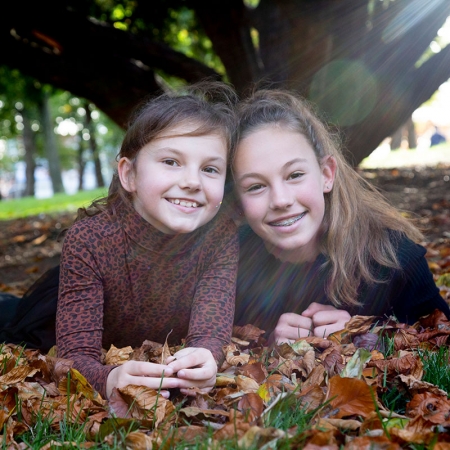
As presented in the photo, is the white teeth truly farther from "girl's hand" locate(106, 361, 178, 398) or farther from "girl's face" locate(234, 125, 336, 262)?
"girl's hand" locate(106, 361, 178, 398)

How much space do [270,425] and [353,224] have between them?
1.60 meters

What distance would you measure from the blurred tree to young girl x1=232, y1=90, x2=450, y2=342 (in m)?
2.46

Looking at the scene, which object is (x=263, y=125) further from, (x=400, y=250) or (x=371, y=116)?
(x=371, y=116)

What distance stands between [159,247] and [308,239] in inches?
31.1

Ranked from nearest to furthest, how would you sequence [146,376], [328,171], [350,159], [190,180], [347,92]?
[146,376], [190,180], [328,171], [350,159], [347,92]

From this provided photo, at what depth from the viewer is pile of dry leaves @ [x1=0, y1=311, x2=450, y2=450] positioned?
63.6 inches

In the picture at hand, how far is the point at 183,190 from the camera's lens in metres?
2.52

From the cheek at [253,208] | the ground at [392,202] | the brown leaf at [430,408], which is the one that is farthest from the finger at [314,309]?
the ground at [392,202]

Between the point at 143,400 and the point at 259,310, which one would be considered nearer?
the point at 143,400

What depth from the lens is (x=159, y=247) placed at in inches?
105

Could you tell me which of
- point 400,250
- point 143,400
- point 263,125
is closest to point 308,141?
point 263,125

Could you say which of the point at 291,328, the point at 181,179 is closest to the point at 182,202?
the point at 181,179

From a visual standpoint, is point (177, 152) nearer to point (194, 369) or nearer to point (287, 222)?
point (287, 222)

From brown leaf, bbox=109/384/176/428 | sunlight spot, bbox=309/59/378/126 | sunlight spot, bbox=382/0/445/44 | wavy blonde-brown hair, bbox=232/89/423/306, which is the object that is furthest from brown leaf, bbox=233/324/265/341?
sunlight spot, bbox=382/0/445/44
